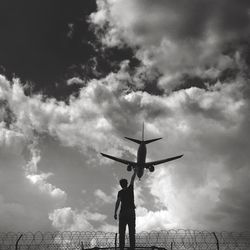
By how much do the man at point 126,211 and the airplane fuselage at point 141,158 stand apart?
166ft

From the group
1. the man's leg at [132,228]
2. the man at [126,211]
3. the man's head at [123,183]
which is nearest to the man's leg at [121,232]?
the man at [126,211]

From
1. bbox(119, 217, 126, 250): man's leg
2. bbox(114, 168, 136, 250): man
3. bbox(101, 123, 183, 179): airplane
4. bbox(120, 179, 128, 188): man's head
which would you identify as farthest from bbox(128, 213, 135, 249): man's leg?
bbox(101, 123, 183, 179): airplane

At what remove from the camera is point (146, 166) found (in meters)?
61.2

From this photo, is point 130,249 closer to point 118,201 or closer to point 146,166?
point 118,201

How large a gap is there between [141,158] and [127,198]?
51.4m

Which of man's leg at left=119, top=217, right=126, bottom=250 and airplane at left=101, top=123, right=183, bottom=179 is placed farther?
airplane at left=101, top=123, right=183, bottom=179

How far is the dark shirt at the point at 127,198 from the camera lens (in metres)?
10.9

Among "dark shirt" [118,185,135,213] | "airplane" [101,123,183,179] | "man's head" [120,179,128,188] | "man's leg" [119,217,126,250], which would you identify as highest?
"airplane" [101,123,183,179]

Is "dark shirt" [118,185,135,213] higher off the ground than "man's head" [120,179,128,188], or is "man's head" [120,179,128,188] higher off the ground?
"man's head" [120,179,128,188]

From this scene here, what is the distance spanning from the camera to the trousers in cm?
1086

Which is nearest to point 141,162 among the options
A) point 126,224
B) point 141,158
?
point 141,158

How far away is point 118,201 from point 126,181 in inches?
25.3

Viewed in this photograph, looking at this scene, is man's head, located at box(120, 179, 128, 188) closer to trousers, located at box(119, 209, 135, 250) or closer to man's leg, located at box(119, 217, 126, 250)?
trousers, located at box(119, 209, 135, 250)

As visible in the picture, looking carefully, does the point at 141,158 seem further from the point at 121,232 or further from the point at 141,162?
the point at 121,232
